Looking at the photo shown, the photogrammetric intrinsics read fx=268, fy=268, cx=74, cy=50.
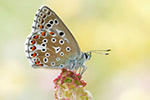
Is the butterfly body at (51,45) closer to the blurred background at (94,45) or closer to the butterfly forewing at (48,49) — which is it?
the butterfly forewing at (48,49)

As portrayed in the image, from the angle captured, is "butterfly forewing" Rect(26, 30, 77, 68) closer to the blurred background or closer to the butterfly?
the butterfly

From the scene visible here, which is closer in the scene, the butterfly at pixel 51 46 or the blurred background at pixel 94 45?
the butterfly at pixel 51 46

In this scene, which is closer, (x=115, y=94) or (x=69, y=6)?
(x=115, y=94)

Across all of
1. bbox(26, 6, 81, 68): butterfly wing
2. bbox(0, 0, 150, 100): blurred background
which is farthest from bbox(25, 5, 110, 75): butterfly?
bbox(0, 0, 150, 100): blurred background

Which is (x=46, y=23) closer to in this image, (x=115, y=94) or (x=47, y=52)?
(x=47, y=52)

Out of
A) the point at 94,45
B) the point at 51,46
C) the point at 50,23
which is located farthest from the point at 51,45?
the point at 94,45

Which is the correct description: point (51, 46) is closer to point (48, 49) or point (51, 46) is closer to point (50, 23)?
point (48, 49)

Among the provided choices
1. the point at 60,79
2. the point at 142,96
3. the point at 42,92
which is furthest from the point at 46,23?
the point at 142,96

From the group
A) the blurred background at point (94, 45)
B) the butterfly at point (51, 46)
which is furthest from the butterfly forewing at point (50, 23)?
the blurred background at point (94, 45)
